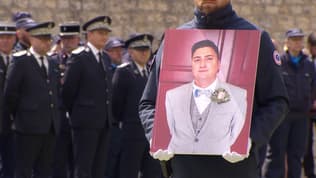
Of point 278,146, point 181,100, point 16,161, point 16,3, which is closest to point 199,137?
point 181,100

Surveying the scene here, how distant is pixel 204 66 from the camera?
4.73m

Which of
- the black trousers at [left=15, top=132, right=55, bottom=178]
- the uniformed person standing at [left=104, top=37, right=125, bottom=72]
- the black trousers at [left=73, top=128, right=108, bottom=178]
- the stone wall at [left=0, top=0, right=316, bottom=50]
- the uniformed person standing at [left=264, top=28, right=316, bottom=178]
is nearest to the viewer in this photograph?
the black trousers at [left=15, top=132, right=55, bottom=178]

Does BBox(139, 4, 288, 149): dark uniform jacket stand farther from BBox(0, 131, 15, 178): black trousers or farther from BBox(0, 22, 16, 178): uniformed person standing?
BBox(0, 131, 15, 178): black trousers

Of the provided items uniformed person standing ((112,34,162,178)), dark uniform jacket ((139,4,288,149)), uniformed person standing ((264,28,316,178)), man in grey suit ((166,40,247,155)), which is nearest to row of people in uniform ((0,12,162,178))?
uniformed person standing ((112,34,162,178))

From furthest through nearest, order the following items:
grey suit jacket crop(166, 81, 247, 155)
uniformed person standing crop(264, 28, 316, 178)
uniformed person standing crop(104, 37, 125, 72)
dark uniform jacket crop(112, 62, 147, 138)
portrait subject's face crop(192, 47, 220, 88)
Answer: uniformed person standing crop(104, 37, 125, 72) < uniformed person standing crop(264, 28, 316, 178) < dark uniform jacket crop(112, 62, 147, 138) < portrait subject's face crop(192, 47, 220, 88) < grey suit jacket crop(166, 81, 247, 155)

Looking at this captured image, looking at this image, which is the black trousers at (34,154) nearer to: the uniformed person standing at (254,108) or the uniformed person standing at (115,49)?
the uniformed person standing at (115,49)

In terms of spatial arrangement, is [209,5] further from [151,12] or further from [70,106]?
[151,12]

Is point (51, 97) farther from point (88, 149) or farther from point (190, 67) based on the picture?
point (190, 67)

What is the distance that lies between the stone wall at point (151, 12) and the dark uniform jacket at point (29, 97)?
476 cm

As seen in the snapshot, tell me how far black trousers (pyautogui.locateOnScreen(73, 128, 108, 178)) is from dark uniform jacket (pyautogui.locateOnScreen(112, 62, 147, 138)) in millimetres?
476

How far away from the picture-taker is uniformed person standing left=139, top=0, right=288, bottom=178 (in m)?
4.72

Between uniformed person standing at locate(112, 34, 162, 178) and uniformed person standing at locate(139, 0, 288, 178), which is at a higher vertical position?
uniformed person standing at locate(139, 0, 288, 178)

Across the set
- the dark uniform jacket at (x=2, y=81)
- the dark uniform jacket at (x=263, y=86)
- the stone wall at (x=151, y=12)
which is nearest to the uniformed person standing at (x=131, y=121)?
the dark uniform jacket at (x=2, y=81)

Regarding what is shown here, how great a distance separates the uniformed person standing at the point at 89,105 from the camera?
9.66 meters
